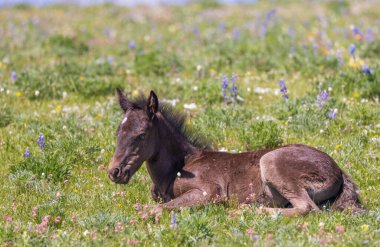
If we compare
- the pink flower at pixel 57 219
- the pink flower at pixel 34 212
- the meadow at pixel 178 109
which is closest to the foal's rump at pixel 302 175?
the meadow at pixel 178 109

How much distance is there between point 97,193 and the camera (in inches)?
337

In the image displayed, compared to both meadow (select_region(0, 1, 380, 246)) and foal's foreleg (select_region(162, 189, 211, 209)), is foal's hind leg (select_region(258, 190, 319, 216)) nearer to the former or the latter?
meadow (select_region(0, 1, 380, 246))

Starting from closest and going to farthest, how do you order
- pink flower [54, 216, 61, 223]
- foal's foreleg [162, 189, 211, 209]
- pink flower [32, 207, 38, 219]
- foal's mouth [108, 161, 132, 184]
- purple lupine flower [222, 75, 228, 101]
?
pink flower [54, 216, 61, 223] < pink flower [32, 207, 38, 219] < foal's mouth [108, 161, 132, 184] < foal's foreleg [162, 189, 211, 209] < purple lupine flower [222, 75, 228, 101]

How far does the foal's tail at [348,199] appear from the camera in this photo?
7.79 m

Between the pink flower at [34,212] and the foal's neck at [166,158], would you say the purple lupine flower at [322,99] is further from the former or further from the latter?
the pink flower at [34,212]

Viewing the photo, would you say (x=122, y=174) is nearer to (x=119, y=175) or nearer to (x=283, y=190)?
(x=119, y=175)

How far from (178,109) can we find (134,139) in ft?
4.40

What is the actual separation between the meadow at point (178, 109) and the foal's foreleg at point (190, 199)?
197 millimetres

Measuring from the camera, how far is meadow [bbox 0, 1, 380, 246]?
7.00 meters

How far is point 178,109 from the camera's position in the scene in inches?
359

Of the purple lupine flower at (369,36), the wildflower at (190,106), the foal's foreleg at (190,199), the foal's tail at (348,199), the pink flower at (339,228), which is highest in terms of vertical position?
the pink flower at (339,228)

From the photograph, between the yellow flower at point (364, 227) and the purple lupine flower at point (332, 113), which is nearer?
the yellow flower at point (364, 227)

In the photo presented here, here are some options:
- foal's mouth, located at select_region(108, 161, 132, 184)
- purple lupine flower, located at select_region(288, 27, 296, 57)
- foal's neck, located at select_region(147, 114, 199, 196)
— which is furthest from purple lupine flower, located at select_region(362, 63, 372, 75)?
foal's mouth, located at select_region(108, 161, 132, 184)

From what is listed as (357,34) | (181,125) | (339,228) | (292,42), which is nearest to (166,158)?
(181,125)
